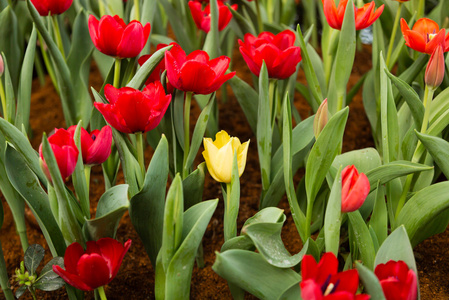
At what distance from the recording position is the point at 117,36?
34.6 inches

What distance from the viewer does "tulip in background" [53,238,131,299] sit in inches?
26.6

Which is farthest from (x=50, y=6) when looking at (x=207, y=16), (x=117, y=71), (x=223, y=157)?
(x=223, y=157)

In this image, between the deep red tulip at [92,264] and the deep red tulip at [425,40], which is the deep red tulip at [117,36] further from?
the deep red tulip at [425,40]

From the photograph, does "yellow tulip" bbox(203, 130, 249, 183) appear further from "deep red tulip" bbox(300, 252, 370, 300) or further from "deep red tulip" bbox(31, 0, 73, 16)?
"deep red tulip" bbox(31, 0, 73, 16)

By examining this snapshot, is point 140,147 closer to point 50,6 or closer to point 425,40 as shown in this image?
point 50,6

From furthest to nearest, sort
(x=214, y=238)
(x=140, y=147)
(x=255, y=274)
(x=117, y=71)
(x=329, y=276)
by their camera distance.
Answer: (x=214, y=238)
(x=117, y=71)
(x=140, y=147)
(x=255, y=274)
(x=329, y=276)

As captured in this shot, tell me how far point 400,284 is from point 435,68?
15.9 inches

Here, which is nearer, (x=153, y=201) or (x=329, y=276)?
(x=329, y=276)

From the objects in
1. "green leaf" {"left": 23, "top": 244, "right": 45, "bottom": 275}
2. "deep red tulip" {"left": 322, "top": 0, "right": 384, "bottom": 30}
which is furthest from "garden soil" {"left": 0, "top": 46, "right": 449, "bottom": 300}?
"deep red tulip" {"left": 322, "top": 0, "right": 384, "bottom": 30}

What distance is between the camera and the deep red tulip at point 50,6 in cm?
104

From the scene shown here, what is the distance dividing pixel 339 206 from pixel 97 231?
1.26ft

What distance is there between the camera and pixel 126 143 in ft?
2.70

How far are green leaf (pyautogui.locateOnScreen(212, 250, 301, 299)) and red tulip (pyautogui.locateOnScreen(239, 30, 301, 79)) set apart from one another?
0.38m

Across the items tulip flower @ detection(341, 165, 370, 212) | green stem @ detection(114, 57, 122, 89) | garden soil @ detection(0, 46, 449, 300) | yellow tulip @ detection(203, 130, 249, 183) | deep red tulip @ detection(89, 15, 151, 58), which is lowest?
garden soil @ detection(0, 46, 449, 300)
